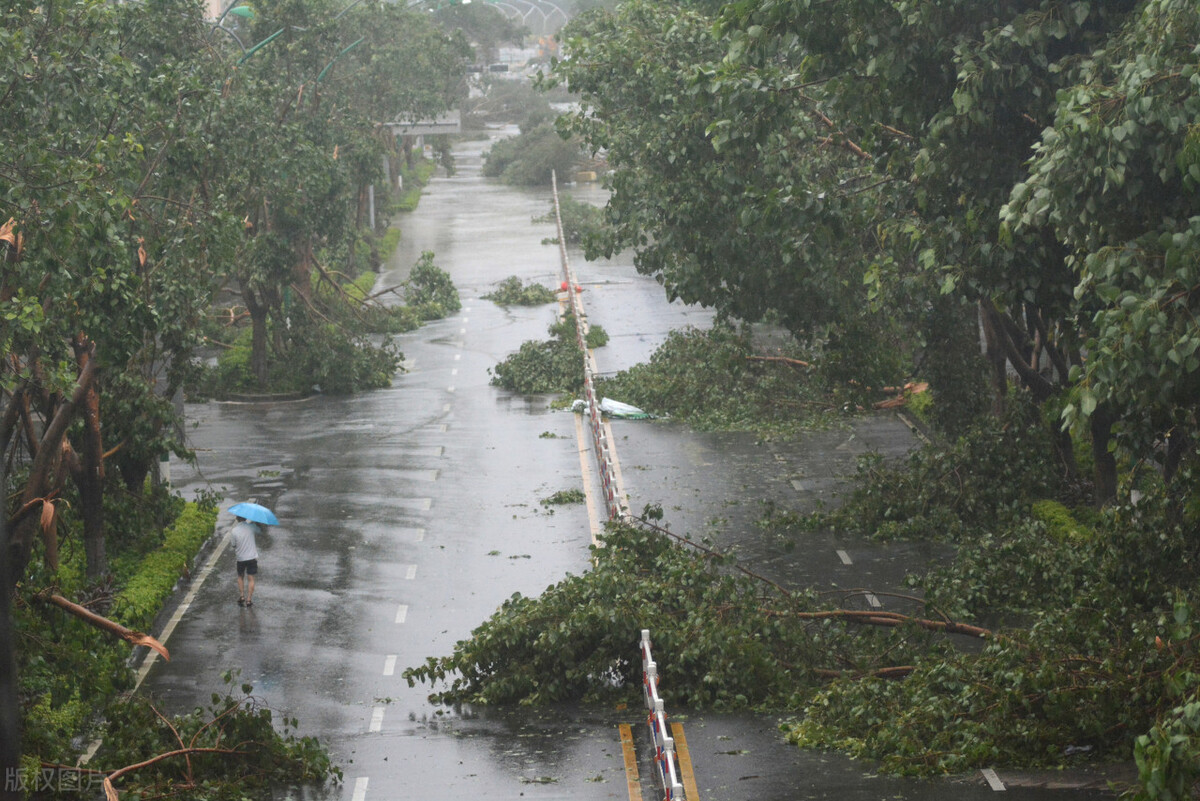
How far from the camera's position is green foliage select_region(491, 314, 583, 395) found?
3875 cm

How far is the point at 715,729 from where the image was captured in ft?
49.4

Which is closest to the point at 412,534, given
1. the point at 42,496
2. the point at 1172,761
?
the point at 42,496

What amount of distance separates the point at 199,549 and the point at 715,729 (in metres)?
12.0

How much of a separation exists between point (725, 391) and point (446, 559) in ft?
37.8

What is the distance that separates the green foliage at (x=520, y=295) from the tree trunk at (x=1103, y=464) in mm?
33619

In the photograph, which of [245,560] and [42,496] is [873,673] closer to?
[245,560]

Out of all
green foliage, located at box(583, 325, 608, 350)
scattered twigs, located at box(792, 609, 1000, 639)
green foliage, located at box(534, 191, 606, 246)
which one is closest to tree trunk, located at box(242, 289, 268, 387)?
green foliage, located at box(583, 325, 608, 350)

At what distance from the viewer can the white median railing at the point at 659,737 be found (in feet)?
38.9

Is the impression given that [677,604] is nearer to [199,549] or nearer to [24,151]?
[24,151]

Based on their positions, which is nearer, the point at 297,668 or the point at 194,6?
the point at 297,668

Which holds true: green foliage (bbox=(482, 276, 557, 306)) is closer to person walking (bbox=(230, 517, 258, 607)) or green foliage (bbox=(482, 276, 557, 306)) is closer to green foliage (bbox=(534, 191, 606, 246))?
green foliage (bbox=(534, 191, 606, 246))

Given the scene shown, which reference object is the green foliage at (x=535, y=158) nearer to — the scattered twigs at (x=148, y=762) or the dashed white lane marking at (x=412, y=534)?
the dashed white lane marking at (x=412, y=534)

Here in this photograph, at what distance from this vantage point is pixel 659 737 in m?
13.7

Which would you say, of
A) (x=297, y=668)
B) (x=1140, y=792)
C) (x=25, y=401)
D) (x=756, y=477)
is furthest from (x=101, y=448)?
(x=1140, y=792)
